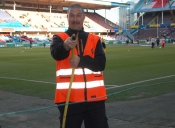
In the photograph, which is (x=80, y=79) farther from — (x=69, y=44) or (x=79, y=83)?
(x=69, y=44)

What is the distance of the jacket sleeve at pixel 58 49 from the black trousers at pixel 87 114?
0.57 m

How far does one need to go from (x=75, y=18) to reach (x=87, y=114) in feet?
3.65

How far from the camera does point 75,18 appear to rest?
3.60 m

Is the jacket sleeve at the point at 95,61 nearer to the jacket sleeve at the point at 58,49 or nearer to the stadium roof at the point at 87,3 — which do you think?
the jacket sleeve at the point at 58,49

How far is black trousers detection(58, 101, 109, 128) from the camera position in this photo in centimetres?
359

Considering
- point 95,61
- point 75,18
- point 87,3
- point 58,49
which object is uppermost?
point 87,3

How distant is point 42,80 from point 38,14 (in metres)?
73.7

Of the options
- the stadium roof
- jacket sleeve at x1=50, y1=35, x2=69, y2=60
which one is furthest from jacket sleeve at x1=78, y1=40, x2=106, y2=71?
the stadium roof

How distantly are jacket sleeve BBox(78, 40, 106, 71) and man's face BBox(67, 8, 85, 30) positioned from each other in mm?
355

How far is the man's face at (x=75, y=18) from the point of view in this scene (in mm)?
3602

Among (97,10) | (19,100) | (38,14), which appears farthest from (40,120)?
(97,10)

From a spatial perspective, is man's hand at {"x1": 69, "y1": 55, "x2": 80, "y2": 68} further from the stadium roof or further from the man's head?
the stadium roof

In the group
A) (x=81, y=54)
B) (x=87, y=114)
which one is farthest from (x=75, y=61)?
(x=87, y=114)

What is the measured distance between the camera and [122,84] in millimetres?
12328
